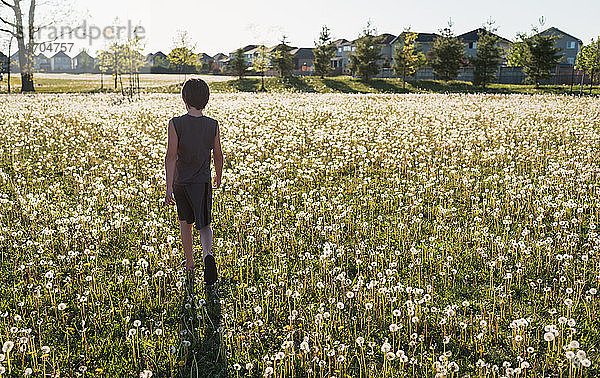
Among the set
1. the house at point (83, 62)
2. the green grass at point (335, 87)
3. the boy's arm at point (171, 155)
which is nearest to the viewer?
the boy's arm at point (171, 155)

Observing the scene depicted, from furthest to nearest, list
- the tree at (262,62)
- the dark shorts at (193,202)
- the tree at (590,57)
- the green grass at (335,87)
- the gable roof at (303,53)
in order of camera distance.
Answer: the gable roof at (303,53), the tree at (262,62), the green grass at (335,87), the tree at (590,57), the dark shorts at (193,202)

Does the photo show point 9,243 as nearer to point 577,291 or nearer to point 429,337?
point 429,337

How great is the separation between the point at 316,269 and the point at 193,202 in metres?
1.66

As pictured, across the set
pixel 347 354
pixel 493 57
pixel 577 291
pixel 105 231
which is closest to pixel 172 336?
pixel 347 354

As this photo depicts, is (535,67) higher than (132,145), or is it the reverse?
(535,67)

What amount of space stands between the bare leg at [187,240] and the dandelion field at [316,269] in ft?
0.78

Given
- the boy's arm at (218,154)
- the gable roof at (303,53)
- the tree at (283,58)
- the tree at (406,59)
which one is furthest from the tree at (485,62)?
the gable roof at (303,53)

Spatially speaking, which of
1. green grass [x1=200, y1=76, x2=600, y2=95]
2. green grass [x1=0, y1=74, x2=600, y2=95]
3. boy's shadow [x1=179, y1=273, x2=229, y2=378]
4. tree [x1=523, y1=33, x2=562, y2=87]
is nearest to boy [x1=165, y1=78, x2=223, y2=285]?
boy's shadow [x1=179, y1=273, x2=229, y2=378]

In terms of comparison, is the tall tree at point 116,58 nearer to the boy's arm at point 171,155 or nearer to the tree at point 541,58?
the tree at point 541,58

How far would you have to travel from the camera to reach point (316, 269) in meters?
6.23

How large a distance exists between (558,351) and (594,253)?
2698 mm

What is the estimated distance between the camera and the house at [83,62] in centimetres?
14160

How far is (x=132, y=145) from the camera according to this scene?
14.6 meters

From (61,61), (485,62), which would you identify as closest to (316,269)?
(485,62)
